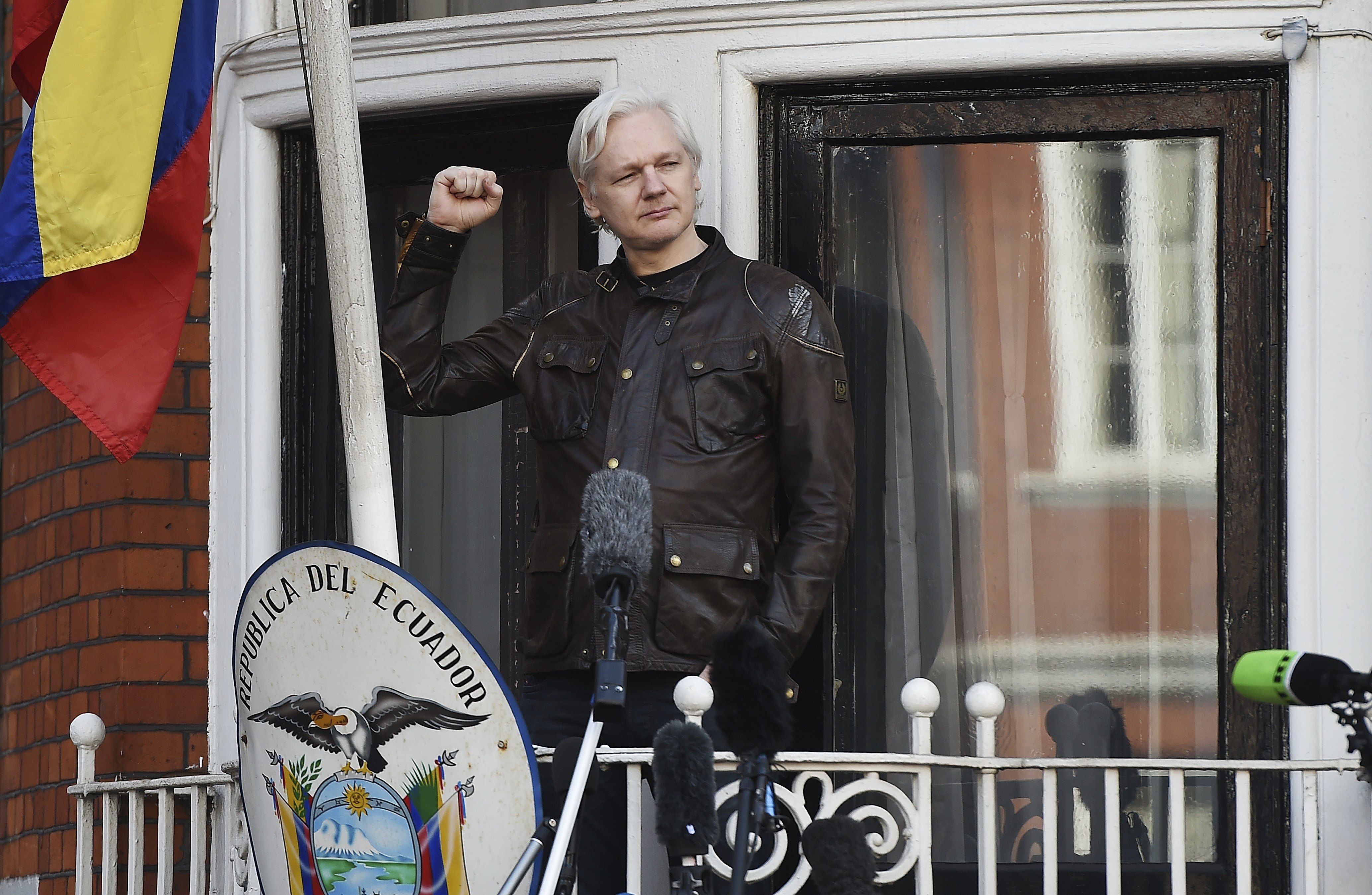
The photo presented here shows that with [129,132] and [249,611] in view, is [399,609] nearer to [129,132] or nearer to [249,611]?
[249,611]

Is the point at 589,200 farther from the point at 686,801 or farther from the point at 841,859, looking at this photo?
the point at 841,859

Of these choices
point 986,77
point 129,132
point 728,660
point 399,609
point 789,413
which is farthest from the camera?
point 986,77

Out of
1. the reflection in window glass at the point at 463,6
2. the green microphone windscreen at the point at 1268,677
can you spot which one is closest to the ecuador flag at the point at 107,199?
the reflection in window glass at the point at 463,6

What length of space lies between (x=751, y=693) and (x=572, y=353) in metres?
1.43

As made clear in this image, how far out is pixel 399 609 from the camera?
3.50 m

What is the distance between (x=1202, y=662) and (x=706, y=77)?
181 centimetres

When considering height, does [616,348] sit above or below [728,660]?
above

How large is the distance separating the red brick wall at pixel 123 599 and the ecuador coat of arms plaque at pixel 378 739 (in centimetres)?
139

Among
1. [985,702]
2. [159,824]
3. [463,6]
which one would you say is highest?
[463,6]

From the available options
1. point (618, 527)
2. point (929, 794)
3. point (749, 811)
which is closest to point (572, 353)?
point (929, 794)

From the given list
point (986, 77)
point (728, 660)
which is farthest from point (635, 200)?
point (728, 660)

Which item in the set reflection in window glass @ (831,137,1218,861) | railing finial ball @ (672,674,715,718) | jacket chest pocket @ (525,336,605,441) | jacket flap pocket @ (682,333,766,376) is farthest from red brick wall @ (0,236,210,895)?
railing finial ball @ (672,674,715,718)

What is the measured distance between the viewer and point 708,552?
3918 millimetres

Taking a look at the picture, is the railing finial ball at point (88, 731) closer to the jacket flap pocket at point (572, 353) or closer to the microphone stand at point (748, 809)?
the jacket flap pocket at point (572, 353)
